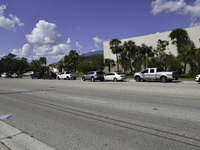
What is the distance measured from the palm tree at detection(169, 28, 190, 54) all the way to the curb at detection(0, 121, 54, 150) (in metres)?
34.4

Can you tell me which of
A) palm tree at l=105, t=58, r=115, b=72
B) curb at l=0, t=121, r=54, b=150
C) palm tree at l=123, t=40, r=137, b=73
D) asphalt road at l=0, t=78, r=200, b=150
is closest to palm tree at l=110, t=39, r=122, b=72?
palm tree at l=123, t=40, r=137, b=73

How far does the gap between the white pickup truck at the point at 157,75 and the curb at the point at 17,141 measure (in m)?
18.7

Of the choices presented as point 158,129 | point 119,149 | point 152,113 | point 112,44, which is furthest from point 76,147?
point 112,44

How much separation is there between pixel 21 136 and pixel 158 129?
11.8 ft

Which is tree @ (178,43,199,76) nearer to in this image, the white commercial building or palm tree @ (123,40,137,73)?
the white commercial building

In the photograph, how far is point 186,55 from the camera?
1174 inches

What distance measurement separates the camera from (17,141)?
3.96m

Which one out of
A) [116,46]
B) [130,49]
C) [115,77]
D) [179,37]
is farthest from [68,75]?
[179,37]

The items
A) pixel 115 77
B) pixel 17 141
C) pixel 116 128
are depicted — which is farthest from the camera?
pixel 115 77

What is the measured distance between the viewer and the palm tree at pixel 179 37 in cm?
3219

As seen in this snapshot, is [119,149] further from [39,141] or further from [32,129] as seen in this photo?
[32,129]

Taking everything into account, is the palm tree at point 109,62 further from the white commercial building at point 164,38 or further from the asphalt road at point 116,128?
the asphalt road at point 116,128

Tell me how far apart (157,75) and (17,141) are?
1938cm

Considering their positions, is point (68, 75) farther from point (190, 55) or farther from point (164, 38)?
point (190, 55)
